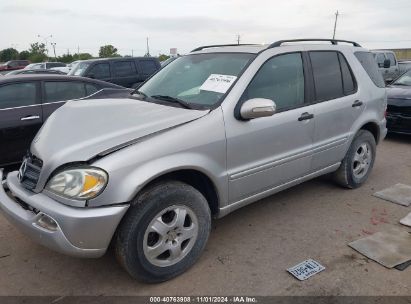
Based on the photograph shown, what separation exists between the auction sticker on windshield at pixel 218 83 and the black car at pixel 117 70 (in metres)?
7.26

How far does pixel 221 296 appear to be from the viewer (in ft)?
8.95

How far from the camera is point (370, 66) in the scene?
475 centimetres

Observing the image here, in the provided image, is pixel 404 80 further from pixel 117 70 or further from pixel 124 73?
pixel 117 70

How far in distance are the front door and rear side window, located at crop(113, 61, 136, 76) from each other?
7.78 meters

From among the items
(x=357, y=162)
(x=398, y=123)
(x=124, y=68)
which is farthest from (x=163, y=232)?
(x=124, y=68)

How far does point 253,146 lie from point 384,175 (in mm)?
2952

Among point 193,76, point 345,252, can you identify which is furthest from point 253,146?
point 345,252

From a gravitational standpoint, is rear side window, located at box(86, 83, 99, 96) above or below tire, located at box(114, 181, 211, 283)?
above

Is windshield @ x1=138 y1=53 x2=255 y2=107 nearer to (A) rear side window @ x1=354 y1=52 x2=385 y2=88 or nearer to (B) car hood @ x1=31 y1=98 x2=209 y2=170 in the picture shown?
(B) car hood @ x1=31 y1=98 x2=209 y2=170

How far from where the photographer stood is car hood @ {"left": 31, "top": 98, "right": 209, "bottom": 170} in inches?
103

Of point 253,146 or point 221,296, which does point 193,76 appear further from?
point 221,296

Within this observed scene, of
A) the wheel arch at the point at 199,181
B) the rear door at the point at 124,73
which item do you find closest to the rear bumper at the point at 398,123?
the wheel arch at the point at 199,181

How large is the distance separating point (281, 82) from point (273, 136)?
564mm

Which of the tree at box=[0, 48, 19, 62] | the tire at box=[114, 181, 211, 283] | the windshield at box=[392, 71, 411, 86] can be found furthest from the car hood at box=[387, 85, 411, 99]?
the tree at box=[0, 48, 19, 62]
